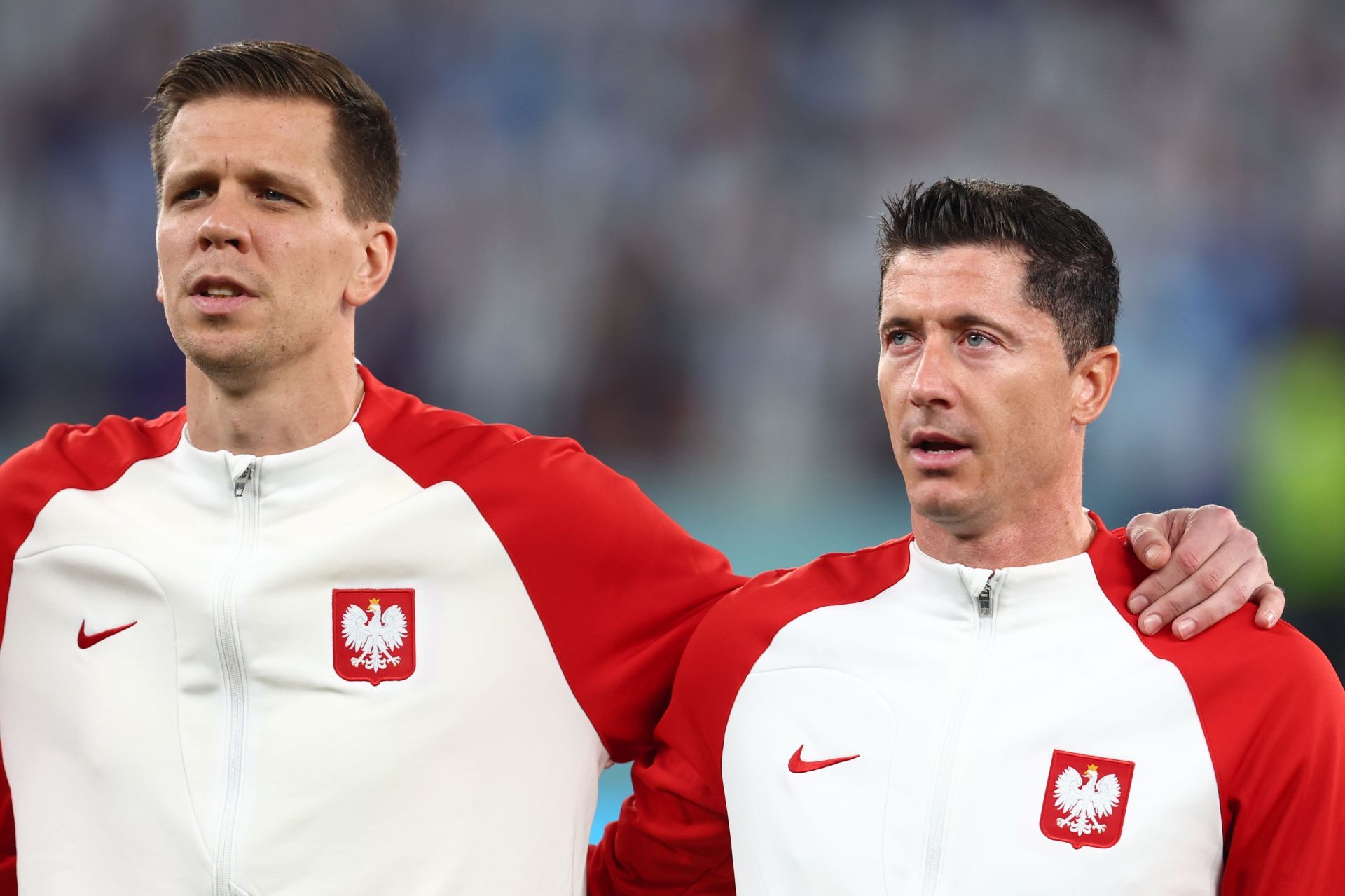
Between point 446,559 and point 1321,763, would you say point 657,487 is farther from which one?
point 1321,763

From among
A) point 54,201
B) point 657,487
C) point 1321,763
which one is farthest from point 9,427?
point 1321,763

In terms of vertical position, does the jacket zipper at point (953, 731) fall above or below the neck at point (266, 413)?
below

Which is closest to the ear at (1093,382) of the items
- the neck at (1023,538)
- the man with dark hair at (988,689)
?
the man with dark hair at (988,689)

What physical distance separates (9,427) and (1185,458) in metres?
6.65

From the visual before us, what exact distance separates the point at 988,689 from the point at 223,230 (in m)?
1.62

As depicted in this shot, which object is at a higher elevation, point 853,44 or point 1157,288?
point 853,44

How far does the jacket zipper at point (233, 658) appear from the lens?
2.54 m

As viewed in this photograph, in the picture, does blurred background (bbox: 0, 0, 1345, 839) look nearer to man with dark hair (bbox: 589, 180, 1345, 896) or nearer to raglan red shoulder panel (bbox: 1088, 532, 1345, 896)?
man with dark hair (bbox: 589, 180, 1345, 896)

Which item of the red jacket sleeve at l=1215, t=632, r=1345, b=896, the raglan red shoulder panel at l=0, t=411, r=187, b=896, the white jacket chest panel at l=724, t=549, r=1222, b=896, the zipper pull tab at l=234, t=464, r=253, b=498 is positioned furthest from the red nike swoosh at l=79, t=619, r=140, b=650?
the red jacket sleeve at l=1215, t=632, r=1345, b=896

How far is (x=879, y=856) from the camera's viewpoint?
243 centimetres

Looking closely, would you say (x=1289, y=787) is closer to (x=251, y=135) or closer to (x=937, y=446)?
(x=937, y=446)

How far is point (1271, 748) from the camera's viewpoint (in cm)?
228

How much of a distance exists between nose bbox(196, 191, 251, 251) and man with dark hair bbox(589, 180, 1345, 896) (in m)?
1.13

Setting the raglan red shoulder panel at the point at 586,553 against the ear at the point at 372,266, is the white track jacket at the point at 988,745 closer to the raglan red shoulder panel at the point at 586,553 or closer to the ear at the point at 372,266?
the raglan red shoulder panel at the point at 586,553
